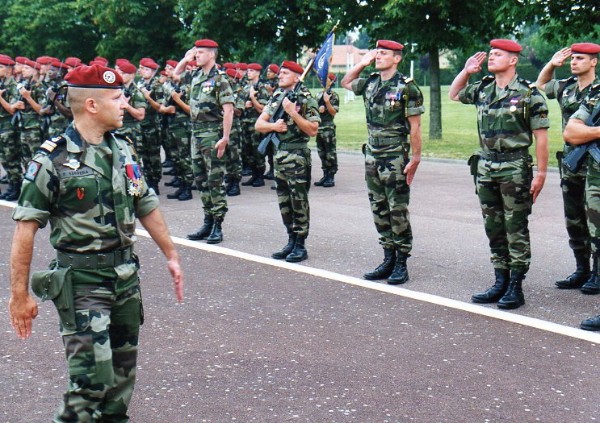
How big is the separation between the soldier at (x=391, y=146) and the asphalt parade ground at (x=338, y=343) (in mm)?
338

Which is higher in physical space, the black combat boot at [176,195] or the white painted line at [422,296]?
the white painted line at [422,296]

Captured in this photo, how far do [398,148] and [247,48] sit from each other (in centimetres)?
1974

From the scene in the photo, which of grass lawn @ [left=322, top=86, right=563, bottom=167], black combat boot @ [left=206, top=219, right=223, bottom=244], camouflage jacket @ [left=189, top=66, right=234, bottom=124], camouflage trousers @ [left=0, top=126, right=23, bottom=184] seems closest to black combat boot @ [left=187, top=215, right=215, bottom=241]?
black combat boot @ [left=206, top=219, right=223, bottom=244]

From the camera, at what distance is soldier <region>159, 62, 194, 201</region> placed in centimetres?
1401

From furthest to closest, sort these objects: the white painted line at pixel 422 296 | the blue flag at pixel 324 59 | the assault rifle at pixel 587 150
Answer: the blue flag at pixel 324 59 → the assault rifle at pixel 587 150 → the white painted line at pixel 422 296

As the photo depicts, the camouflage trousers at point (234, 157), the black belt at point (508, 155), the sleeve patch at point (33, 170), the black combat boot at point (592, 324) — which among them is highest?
the sleeve patch at point (33, 170)

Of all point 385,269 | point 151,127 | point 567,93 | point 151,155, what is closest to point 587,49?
point 567,93

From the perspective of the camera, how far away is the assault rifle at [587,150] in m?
7.01

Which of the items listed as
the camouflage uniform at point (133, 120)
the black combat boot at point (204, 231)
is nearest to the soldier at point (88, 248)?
the black combat boot at point (204, 231)

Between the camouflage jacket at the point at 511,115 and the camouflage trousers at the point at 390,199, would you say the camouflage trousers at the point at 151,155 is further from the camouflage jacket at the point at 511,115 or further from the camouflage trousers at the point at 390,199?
the camouflage jacket at the point at 511,115

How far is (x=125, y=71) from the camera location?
13.6m

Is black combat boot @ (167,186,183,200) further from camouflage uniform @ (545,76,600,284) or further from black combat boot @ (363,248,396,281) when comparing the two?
camouflage uniform @ (545,76,600,284)

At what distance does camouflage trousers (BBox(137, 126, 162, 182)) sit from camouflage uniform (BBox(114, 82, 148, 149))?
493 mm

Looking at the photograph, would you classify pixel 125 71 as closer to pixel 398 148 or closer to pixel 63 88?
pixel 63 88
